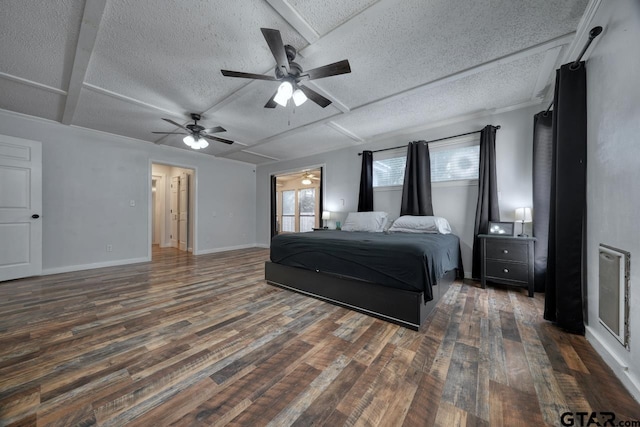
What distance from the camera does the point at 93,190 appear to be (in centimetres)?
406

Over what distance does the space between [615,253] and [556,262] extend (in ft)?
1.99

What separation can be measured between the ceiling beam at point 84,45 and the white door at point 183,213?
3.19 m

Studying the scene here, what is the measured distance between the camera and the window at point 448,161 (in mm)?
3475

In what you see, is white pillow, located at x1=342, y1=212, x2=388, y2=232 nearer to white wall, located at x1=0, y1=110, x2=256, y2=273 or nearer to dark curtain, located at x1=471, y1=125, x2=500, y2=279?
dark curtain, located at x1=471, y1=125, x2=500, y2=279

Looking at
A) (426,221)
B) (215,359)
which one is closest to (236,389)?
(215,359)

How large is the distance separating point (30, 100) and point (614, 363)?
6.40m

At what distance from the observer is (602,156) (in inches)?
61.9

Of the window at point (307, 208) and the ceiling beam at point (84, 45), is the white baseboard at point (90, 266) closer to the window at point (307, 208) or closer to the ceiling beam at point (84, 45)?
the ceiling beam at point (84, 45)

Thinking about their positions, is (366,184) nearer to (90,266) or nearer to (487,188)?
(487,188)

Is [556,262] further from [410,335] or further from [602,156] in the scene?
[410,335]

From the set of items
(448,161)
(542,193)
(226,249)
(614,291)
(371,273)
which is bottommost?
(226,249)

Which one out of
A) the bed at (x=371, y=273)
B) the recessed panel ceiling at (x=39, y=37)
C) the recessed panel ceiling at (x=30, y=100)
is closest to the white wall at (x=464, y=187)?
the bed at (x=371, y=273)

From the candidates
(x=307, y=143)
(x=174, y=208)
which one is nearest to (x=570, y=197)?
(x=307, y=143)
